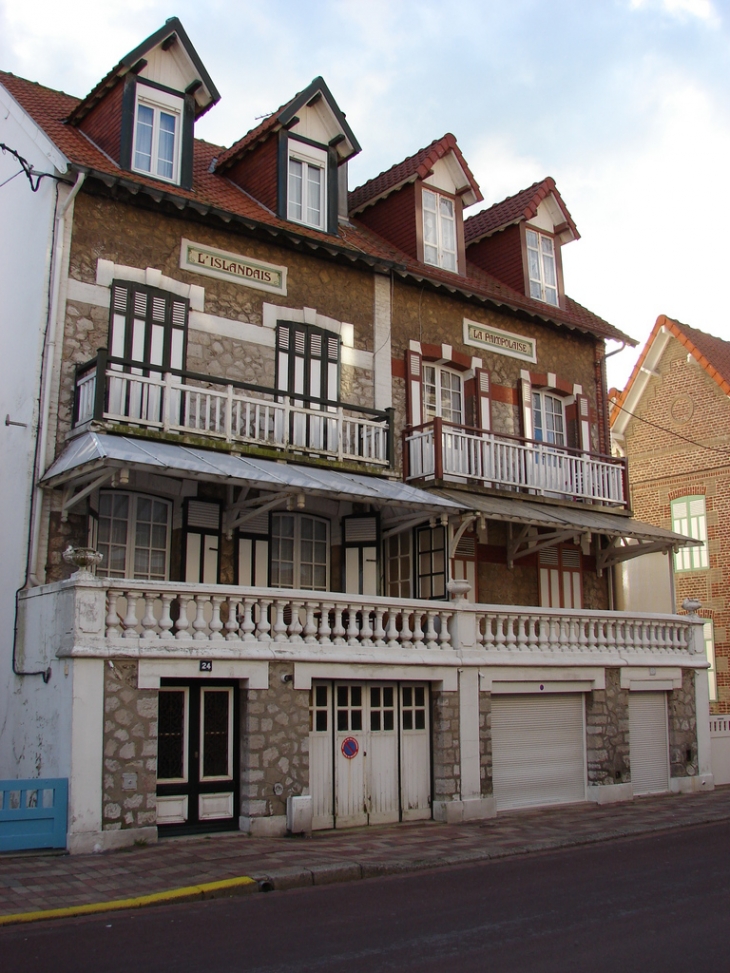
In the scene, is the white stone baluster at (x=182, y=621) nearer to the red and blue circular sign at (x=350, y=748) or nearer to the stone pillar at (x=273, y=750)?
the stone pillar at (x=273, y=750)

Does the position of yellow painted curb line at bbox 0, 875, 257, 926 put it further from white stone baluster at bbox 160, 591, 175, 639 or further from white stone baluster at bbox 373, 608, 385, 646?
white stone baluster at bbox 373, 608, 385, 646

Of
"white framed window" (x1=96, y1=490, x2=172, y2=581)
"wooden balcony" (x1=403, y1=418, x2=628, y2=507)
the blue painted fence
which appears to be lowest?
the blue painted fence

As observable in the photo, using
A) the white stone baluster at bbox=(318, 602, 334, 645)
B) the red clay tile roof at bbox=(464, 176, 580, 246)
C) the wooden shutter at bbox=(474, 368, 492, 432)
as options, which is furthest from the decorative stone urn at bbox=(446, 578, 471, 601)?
the red clay tile roof at bbox=(464, 176, 580, 246)

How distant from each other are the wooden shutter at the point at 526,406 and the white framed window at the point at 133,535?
304 inches

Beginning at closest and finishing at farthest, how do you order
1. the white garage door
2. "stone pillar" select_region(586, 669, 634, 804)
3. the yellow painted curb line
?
1. the yellow painted curb line
2. the white garage door
3. "stone pillar" select_region(586, 669, 634, 804)

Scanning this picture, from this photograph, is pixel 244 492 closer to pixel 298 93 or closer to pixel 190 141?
pixel 190 141

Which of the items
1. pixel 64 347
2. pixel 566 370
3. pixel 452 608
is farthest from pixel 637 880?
pixel 566 370

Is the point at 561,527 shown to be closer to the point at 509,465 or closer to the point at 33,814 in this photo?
the point at 509,465

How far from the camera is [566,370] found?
2031cm

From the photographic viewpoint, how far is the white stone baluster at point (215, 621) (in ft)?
39.3

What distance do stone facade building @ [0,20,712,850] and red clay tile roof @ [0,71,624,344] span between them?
0.09m

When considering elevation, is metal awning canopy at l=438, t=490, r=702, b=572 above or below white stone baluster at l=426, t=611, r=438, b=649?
above

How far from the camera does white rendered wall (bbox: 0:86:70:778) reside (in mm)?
11633

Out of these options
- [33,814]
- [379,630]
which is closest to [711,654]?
[379,630]
